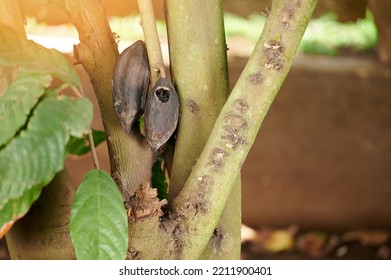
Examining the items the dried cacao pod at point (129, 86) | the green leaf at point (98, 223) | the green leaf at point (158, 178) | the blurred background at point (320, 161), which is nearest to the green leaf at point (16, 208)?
the green leaf at point (98, 223)

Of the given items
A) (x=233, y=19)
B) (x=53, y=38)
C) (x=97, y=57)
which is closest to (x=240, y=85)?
(x=97, y=57)

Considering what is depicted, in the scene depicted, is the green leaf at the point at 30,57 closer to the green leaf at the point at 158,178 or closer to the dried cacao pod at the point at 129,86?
the dried cacao pod at the point at 129,86

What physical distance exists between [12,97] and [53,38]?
331 centimetres

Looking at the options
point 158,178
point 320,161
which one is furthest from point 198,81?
point 320,161

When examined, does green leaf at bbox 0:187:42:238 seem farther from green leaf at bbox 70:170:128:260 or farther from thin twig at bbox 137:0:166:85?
thin twig at bbox 137:0:166:85

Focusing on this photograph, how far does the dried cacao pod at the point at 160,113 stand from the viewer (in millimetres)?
771

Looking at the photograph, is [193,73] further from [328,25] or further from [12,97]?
[328,25]

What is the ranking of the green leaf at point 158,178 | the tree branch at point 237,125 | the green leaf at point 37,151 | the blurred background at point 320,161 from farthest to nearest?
the blurred background at point 320,161, the green leaf at point 158,178, the tree branch at point 237,125, the green leaf at point 37,151

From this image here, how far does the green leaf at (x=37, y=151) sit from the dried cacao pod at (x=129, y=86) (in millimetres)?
205

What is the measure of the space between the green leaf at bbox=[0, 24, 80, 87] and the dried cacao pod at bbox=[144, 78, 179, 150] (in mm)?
147

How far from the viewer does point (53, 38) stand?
12.4 feet

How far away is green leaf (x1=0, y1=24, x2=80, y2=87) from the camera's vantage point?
63 cm

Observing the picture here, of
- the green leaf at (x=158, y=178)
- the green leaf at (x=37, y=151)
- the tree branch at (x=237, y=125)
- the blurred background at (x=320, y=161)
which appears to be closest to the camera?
the green leaf at (x=37, y=151)

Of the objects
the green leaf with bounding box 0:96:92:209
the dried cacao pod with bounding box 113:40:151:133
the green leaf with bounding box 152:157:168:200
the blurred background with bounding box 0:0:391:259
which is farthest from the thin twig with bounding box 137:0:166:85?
the blurred background with bounding box 0:0:391:259
